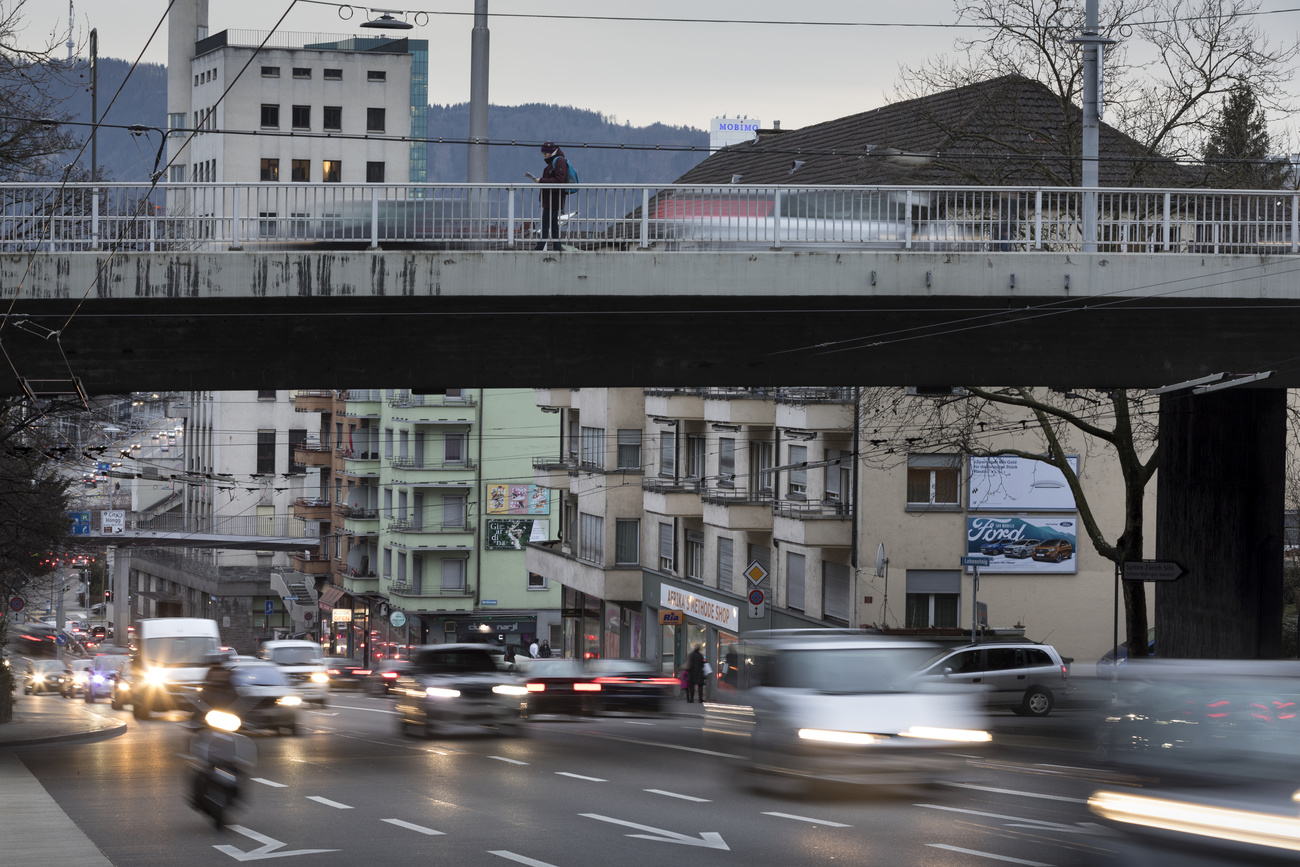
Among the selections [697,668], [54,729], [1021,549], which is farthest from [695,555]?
[54,729]

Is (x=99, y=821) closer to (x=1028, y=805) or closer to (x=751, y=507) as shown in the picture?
(x=1028, y=805)


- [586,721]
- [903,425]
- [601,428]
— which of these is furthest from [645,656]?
[586,721]

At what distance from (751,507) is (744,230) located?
2341 centimetres

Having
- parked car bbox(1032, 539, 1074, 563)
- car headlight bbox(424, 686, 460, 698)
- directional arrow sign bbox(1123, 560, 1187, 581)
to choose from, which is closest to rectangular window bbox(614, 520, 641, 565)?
parked car bbox(1032, 539, 1074, 563)

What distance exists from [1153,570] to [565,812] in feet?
52.0

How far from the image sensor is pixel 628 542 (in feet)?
185

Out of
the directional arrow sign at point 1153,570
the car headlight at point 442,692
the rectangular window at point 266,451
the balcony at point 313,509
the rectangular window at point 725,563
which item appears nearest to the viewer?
the car headlight at point 442,692

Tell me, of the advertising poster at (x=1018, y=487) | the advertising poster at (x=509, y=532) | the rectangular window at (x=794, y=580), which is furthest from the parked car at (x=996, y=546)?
the advertising poster at (x=509, y=532)

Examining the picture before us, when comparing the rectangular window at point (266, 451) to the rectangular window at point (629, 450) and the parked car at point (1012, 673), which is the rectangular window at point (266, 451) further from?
the parked car at point (1012, 673)

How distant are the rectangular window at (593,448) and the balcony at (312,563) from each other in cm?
3084

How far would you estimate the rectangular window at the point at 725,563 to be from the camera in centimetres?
4891

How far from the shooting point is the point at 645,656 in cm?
5547

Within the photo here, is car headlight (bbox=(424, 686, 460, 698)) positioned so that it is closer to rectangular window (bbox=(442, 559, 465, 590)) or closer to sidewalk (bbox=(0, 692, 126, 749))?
sidewalk (bbox=(0, 692, 126, 749))

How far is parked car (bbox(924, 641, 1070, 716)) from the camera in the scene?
33.3 meters
